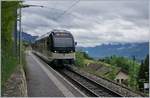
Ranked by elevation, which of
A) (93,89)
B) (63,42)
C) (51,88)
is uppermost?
(63,42)

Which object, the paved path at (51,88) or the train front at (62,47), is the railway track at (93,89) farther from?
the train front at (62,47)

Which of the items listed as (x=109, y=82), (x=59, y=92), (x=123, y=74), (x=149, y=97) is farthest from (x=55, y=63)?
(x=123, y=74)

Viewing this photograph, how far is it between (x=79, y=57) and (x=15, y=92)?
3478 centimetres

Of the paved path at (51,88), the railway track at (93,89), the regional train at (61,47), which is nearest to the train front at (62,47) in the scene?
the regional train at (61,47)

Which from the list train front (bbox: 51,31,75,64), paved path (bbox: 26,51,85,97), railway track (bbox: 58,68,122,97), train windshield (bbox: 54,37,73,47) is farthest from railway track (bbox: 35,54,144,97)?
train windshield (bbox: 54,37,73,47)

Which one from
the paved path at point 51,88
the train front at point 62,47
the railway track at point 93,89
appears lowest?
the railway track at point 93,89

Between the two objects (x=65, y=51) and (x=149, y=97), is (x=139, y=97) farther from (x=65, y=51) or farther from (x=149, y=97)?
(x=65, y=51)

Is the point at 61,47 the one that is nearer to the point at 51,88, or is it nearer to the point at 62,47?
the point at 62,47

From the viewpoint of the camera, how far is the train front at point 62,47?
112ft

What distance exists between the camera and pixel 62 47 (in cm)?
3444

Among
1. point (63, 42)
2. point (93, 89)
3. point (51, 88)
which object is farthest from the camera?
point (63, 42)

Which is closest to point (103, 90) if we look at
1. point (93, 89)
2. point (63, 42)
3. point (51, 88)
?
point (93, 89)

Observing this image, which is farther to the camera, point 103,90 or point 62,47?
point 62,47

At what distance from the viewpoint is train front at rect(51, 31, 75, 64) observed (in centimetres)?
3412
